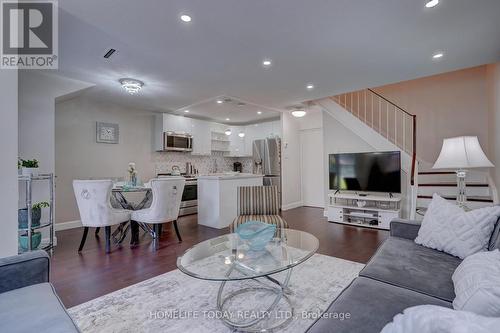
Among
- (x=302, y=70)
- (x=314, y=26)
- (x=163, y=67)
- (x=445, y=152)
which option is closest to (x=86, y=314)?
(x=163, y=67)

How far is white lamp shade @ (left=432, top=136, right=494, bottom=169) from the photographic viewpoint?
9.47ft

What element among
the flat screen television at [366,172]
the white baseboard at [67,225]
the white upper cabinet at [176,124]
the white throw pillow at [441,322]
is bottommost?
the white baseboard at [67,225]

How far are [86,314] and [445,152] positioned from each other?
433 cm

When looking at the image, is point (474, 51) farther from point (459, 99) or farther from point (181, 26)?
point (181, 26)

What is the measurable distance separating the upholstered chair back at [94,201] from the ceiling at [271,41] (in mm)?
1609

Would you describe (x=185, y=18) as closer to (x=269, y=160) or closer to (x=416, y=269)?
(x=416, y=269)

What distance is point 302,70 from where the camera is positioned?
344 centimetres

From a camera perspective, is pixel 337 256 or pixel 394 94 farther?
pixel 394 94

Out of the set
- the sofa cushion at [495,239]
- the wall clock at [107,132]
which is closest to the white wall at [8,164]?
the wall clock at [107,132]

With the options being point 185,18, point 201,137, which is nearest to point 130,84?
point 185,18

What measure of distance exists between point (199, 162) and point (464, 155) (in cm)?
572

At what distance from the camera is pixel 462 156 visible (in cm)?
296

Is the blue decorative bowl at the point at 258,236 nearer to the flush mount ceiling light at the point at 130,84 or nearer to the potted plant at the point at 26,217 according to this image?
the potted plant at the point at 26,217

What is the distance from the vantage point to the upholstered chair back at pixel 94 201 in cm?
307
